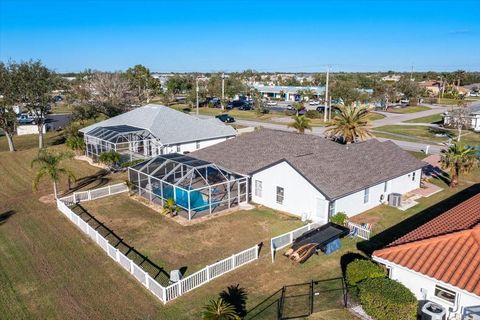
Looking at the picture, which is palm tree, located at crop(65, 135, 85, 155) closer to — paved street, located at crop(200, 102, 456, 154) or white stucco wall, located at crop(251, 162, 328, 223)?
white stucco wall, located at crop(251, 162, 328, 223)

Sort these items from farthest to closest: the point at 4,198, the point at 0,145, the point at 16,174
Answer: the point at 0,145, the point at 16,174, the point at 4,198

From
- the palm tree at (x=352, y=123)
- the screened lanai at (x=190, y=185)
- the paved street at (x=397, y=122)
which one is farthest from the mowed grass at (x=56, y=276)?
the paved street at (x=397, y=122)

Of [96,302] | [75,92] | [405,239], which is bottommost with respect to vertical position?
[96,302]

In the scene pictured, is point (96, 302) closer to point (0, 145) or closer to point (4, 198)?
point (4, 198)

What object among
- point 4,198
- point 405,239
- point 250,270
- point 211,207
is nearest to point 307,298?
point 250,270

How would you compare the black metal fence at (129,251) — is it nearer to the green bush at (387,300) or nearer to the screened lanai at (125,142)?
the green bush at (387,300)

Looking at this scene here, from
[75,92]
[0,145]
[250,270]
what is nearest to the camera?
[250,270]

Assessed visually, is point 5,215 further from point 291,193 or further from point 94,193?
point 291,193

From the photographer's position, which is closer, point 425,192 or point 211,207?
point 211,207
